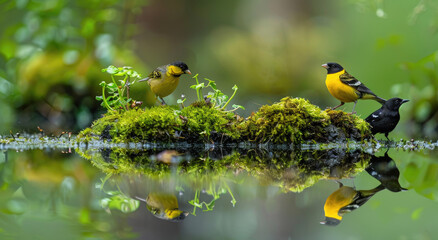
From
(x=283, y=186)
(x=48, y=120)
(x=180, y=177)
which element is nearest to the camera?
(x=283, y=186)

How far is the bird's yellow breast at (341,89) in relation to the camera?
184 inches

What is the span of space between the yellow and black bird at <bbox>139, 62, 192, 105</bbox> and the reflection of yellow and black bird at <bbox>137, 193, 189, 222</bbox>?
268 centimetres

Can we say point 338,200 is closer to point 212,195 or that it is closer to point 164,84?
point 212,195

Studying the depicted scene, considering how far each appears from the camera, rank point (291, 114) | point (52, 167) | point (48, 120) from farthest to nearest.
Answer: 1. point (48, 120)
2. point (291, 114)
3. point (52, 167)

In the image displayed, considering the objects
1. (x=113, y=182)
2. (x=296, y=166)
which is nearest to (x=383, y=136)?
(x=296, y=166)

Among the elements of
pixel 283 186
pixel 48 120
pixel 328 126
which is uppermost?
pixel 48 120

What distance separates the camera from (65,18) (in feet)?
19.2

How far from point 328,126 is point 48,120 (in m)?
3.77

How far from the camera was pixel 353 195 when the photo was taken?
6.64 ft

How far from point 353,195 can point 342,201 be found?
0.12m

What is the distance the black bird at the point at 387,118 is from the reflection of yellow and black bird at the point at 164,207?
10.8 feet

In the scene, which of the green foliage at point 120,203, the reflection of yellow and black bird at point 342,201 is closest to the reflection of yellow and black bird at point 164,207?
the green foliage at point 120,203

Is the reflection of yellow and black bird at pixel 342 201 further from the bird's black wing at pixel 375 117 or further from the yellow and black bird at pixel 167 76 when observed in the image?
the yellow and black bird at pixel 167 76

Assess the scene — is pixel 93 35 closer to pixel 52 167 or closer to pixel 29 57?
pixel 29 57
